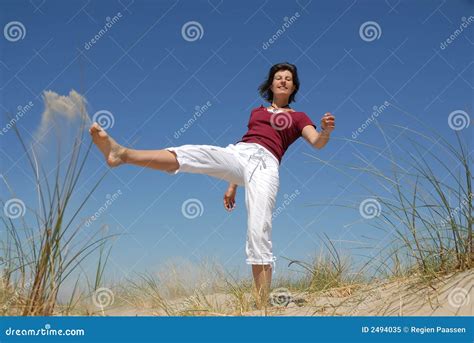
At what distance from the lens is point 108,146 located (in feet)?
10.5

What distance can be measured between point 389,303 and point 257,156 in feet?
4.44

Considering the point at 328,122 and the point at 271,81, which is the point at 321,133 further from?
the point at 271,81

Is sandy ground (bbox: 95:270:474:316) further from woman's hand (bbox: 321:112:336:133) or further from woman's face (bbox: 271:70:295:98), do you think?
woman's face (bbox: 271:70:295:98)

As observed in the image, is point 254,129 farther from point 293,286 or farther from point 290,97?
point 293,286

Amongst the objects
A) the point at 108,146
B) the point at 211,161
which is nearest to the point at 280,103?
the point at 211,161

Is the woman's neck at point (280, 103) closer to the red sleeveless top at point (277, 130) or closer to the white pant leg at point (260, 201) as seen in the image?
the red sleeveless top at point (277, 130)

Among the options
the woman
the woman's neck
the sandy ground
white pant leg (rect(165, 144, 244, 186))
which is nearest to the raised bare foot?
the woman

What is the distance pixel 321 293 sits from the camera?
4.25m

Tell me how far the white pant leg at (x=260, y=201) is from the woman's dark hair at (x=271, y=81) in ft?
2.37

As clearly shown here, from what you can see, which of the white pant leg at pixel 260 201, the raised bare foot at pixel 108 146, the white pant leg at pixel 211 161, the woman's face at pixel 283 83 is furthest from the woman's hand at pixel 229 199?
the raised bare foot at pixel 108 146

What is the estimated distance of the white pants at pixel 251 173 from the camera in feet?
11.9

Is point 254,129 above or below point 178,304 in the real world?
above
